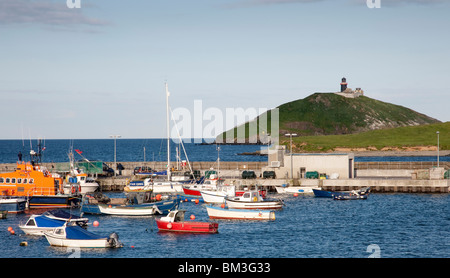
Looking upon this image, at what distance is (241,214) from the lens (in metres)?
59.8

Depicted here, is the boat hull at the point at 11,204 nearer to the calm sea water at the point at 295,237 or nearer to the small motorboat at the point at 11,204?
the small motorboat at the point at 11,204

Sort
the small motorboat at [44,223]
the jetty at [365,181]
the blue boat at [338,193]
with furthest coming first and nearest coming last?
1. the jetty at [365,181]
2. the blue boat at [338,193]
3. the small motorboat at [44,223]

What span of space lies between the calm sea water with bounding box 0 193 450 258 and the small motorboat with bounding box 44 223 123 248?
20.8 inches

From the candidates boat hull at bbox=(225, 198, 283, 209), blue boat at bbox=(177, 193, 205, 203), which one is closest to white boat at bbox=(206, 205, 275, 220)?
boat hull at bbox=(225, 198, 283, 209)

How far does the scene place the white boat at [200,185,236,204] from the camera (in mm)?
73500

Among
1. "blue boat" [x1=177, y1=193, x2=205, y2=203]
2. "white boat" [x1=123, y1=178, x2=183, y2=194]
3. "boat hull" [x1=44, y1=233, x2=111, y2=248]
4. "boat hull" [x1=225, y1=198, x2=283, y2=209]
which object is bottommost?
"boat hull" [x1=44, y1=233, x2=111, y2=248]

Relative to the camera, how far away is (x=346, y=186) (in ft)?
274

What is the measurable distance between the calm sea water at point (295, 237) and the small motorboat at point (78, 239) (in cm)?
53

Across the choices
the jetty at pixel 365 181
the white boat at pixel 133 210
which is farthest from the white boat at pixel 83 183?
the white boat at pixel 133 210

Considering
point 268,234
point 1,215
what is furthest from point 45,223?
point 268,234

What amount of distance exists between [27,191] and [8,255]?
27.3 meters

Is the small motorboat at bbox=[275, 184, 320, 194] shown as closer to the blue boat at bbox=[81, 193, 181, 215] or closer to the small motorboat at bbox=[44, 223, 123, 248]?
the blue boat at bbox=[81, 193, 181, 215]

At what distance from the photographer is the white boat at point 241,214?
59.7 meters
